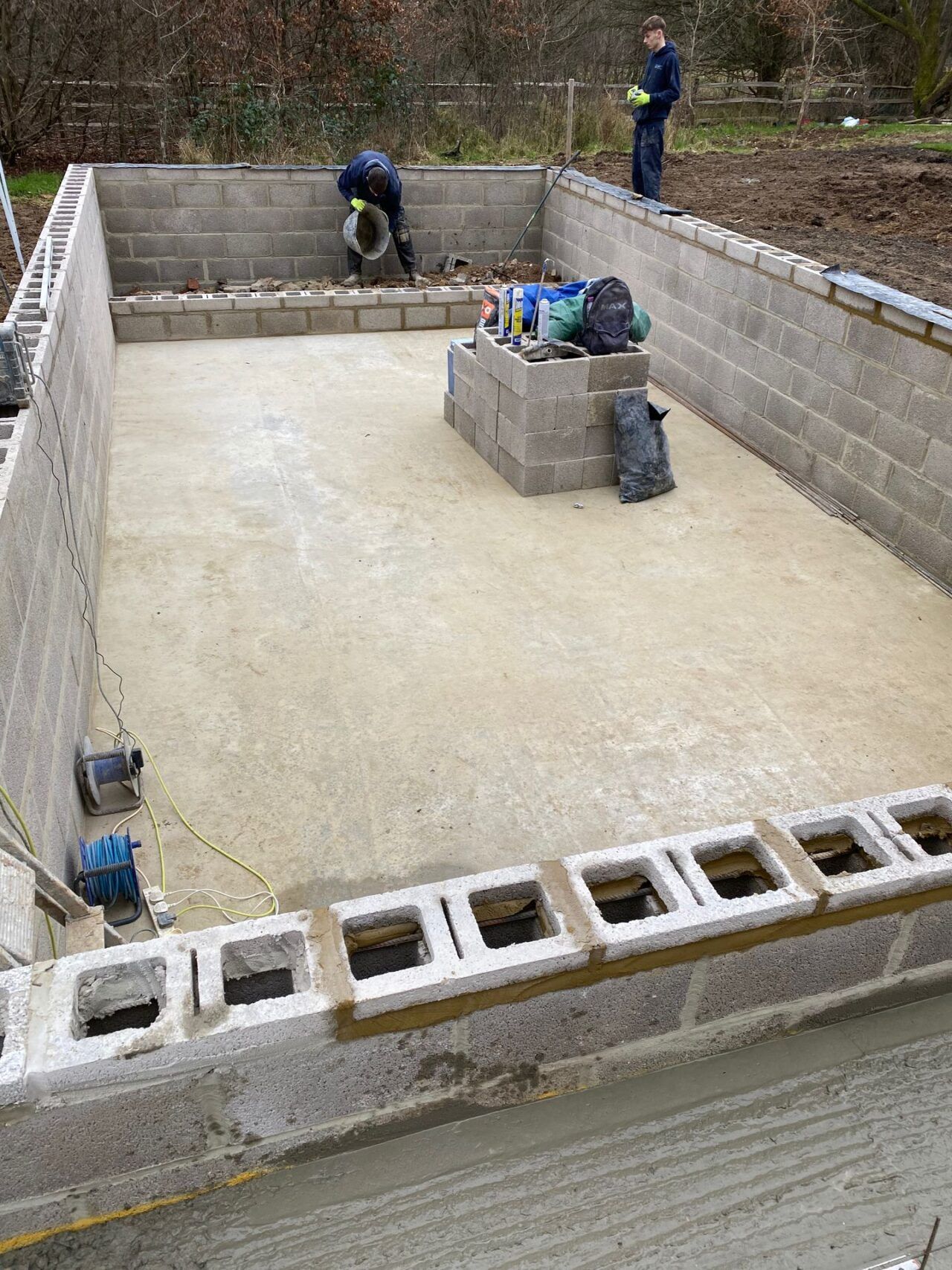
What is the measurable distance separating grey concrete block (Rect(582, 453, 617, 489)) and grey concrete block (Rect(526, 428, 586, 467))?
0.33 feet

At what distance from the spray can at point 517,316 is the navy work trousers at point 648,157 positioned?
363cm

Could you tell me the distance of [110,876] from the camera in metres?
2.90

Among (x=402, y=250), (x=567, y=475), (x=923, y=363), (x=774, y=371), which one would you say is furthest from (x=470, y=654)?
(x=402, y=250)

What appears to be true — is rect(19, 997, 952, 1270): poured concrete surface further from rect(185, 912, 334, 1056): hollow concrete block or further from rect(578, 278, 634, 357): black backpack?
rect(578, 278, 634, 357): black backpack

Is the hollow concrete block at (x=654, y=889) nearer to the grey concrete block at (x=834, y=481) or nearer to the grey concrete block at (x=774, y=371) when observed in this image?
the grey concrete block at (x=834, y=481)

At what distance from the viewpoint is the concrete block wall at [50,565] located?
104 inches

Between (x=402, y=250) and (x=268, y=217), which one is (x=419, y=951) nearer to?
(x=402, y=250)

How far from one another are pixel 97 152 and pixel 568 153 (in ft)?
20.5

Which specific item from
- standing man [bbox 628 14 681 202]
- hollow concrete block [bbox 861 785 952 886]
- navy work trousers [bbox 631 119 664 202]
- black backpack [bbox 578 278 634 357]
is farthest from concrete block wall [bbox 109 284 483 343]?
hollow concrete block [bbox 861 785 952 886]

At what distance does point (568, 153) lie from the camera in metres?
12.4

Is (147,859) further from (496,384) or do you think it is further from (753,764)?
(496,384)

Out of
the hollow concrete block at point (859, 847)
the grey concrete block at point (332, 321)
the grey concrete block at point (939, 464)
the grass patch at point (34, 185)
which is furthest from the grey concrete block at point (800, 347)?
the grass patch at point (34, 185)

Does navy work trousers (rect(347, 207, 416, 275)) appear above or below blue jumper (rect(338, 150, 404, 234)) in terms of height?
below

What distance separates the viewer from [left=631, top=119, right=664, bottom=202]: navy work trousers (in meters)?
8.40
